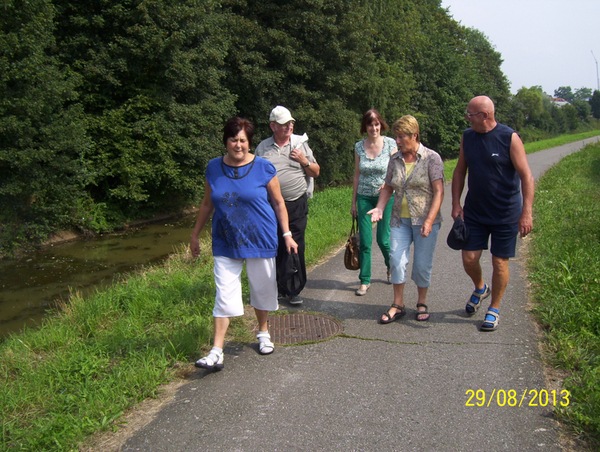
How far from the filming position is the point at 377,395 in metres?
3.58

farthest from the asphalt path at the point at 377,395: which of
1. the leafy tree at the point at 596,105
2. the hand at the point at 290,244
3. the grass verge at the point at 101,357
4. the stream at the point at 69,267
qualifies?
the leafy tree at the point at 596,105

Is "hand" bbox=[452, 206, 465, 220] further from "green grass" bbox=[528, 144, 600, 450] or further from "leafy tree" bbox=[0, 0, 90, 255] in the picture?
"leafy tree" bbox=[0, 0, 90, 255]

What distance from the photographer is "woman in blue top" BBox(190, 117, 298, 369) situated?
4105 millimetres

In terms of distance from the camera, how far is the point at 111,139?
17703 millimetres

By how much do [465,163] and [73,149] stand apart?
1388 centimetres

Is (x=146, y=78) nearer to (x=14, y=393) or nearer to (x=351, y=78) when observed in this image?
(x=351, y=78)

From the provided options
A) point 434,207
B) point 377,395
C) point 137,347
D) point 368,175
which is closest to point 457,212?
point 434,207

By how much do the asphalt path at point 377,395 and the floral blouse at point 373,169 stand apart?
1.45m

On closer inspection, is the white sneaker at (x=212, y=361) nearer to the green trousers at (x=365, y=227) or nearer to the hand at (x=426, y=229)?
the hand at (x=426, y=229)

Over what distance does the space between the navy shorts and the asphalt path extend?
704 millimetres

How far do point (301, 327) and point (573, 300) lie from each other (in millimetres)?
2553

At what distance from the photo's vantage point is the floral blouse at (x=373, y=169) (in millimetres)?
5848
